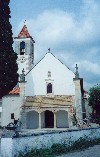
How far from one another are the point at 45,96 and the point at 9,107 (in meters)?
5.76

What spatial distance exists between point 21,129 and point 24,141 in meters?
19.7

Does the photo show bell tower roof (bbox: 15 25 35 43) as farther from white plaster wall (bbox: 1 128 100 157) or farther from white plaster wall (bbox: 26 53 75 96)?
white plaster wall (bbox: 1 128 100 157)

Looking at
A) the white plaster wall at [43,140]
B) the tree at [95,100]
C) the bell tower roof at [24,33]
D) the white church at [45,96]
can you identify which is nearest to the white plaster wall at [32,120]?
the white church at [45,96]

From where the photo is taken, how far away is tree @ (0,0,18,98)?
36.1 m

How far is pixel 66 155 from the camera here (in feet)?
57.5

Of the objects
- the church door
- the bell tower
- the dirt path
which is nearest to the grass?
the dirt path

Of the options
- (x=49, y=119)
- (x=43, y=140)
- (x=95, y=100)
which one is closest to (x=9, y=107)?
(x=49, y=119)

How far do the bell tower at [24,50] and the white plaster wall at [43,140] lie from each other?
26871mm

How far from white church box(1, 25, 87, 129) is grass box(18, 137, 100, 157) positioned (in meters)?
14.5

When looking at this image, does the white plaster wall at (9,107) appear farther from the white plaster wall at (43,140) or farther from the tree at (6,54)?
the white plaster wall at (43,140)

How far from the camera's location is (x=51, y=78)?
3866cm

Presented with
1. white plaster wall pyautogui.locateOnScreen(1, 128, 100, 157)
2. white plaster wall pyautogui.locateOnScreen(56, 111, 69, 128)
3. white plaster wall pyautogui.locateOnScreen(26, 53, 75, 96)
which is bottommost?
white plaster wall pyautogui.locateOnScreen(1, 128, 100, 157)

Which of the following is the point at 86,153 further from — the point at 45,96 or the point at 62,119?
the point at 45,96

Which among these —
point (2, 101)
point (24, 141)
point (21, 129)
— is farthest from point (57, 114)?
point (24, 141)
